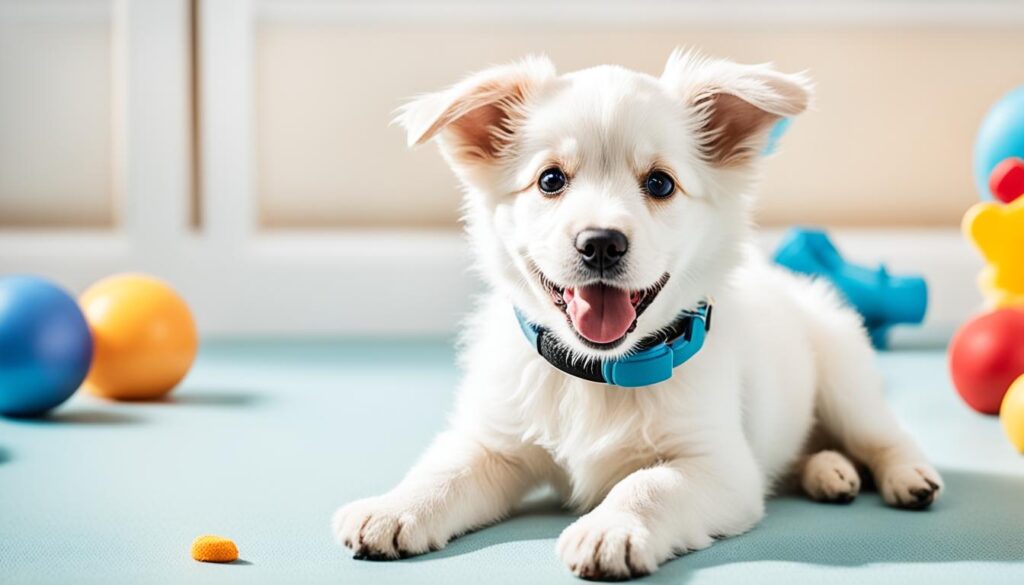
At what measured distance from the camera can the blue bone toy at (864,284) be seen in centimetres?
417

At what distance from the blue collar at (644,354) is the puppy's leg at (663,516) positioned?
16cm

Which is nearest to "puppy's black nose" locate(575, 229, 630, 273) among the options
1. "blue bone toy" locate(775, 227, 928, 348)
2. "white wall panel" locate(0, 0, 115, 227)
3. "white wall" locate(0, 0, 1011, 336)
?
"blue bone toy" locate(775, 227, 928, 348)

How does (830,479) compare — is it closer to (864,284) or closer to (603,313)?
(603,313)

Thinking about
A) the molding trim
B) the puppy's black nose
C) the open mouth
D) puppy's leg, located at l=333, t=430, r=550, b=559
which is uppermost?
the molding trim

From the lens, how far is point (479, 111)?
208cm

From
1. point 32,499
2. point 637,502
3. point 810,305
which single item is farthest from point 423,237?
point 637,502

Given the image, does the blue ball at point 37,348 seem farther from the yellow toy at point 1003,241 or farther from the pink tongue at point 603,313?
the yellow toy at point 1003,241

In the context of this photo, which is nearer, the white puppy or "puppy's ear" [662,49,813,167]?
the white puppy

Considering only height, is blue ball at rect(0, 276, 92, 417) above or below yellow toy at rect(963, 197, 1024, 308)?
below

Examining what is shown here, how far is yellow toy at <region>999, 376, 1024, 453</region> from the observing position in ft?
8.40

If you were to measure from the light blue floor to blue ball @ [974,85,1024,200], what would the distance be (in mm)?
797

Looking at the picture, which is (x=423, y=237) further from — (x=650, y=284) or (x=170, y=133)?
(x=650, y=284)

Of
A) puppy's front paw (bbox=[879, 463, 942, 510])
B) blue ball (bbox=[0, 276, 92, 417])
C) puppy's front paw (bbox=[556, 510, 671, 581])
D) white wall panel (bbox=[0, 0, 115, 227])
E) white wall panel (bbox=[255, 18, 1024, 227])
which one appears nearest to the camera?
puppy's front paw (bbox=[556, 510, 671, 581])

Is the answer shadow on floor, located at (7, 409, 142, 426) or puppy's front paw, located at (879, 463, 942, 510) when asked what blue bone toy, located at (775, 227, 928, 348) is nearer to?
puppy's front paw, located at (879, 463, 942, 510)
